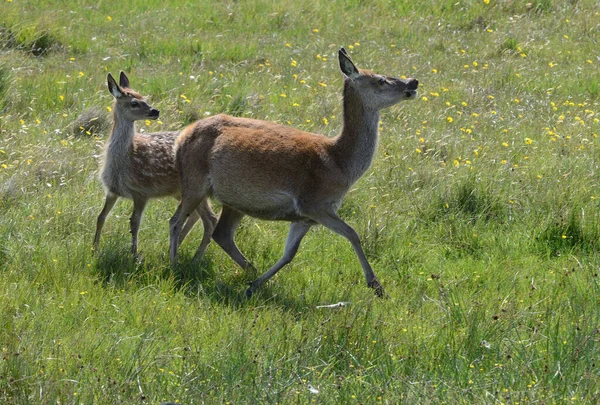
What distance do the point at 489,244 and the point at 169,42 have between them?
23.8 feet

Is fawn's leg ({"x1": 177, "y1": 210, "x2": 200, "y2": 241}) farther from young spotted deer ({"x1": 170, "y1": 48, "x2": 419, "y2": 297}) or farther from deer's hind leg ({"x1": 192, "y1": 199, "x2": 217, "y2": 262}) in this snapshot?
young spotted deer ({"x1": 170, "y1": 48, "x2": 419, "y2": 297})

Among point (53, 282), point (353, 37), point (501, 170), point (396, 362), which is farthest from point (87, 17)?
point (396, 362)

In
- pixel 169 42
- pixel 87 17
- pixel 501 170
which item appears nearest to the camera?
pixel 501 170

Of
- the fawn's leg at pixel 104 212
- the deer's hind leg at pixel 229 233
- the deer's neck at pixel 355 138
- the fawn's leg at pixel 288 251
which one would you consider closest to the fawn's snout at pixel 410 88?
the deer's neck at pixel 355 138

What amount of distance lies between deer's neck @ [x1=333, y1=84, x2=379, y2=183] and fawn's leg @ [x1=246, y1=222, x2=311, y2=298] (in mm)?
541

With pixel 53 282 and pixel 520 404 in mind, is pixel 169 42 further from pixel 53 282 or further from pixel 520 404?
pixel 520 404

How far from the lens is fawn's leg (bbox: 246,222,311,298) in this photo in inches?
301

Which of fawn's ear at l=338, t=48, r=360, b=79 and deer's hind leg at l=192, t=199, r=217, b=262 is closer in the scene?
fawn's ear at l=338, t=48, r=360, b=79

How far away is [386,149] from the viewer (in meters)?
10.6

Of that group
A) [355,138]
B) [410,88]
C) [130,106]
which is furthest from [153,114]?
[410,88]

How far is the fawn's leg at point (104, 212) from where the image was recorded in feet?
28.2

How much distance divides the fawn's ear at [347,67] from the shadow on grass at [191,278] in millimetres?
1722

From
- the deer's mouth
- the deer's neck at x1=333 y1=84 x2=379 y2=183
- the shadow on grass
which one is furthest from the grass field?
the deer's mouth

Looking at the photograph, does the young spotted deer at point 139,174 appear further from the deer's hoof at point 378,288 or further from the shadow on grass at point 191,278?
the deer's hoof at point 378,288
